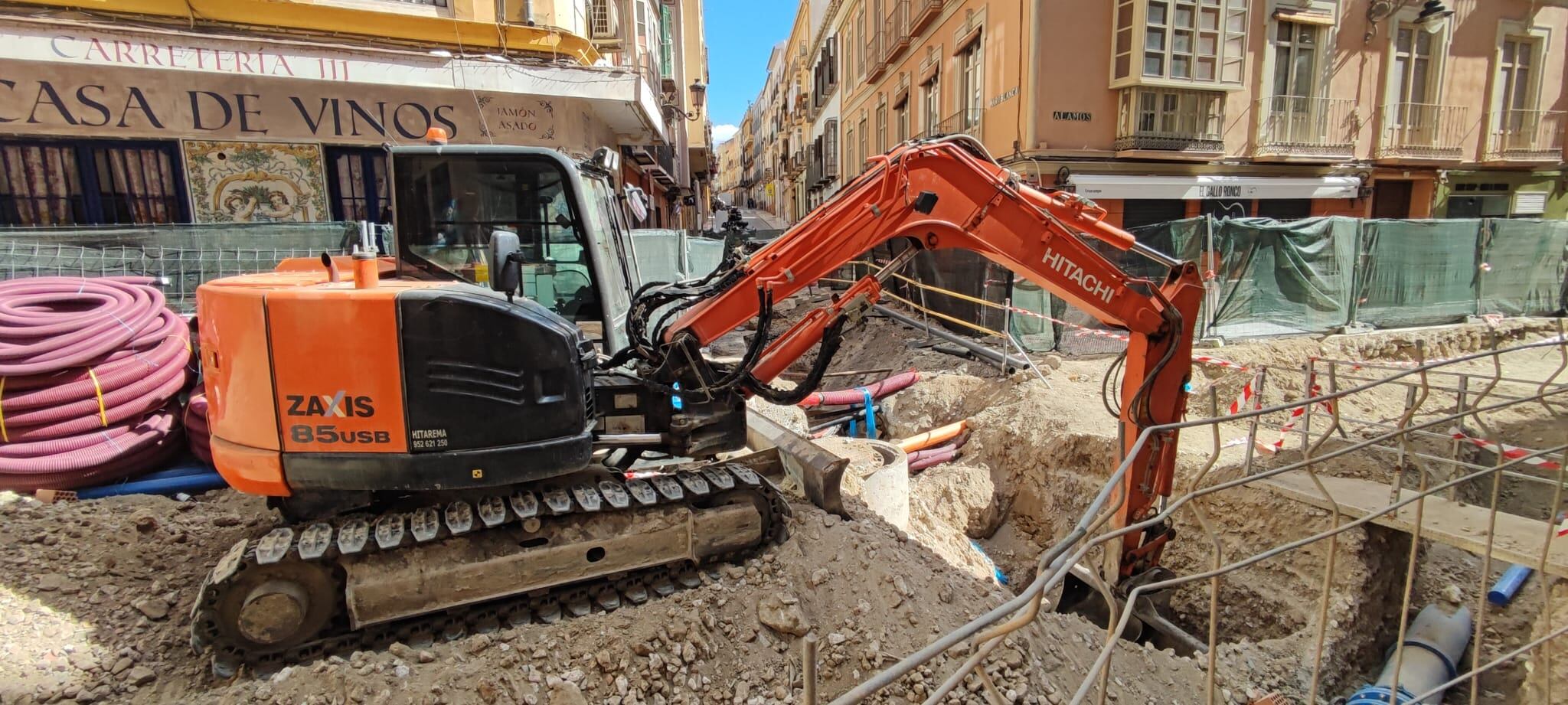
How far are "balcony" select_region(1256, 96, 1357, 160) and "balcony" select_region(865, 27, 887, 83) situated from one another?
10824 millimetres

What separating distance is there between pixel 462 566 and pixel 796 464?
2019 mm

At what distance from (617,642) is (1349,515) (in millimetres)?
4435

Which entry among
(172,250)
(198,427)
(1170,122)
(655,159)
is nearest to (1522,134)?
(1170,122)

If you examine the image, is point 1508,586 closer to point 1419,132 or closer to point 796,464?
point 796,464

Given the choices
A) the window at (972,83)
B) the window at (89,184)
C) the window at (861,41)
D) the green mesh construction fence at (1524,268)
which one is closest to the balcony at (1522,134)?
the green mesh construction fence at (1524,268)

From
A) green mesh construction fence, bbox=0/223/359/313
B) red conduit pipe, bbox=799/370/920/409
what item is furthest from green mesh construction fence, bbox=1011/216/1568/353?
green mesh construction fence, bbox=0/223/359/313

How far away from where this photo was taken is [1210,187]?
48.6ft

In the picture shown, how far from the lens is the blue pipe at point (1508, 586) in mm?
4496

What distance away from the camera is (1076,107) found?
45.2 feet

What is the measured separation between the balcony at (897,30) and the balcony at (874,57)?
49cm

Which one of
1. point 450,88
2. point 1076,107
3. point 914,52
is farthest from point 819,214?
point 914,52

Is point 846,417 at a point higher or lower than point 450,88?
lower

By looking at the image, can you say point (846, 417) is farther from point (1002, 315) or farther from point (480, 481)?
point (480, 481)

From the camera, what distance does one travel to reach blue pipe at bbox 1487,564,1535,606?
14.8 feet
